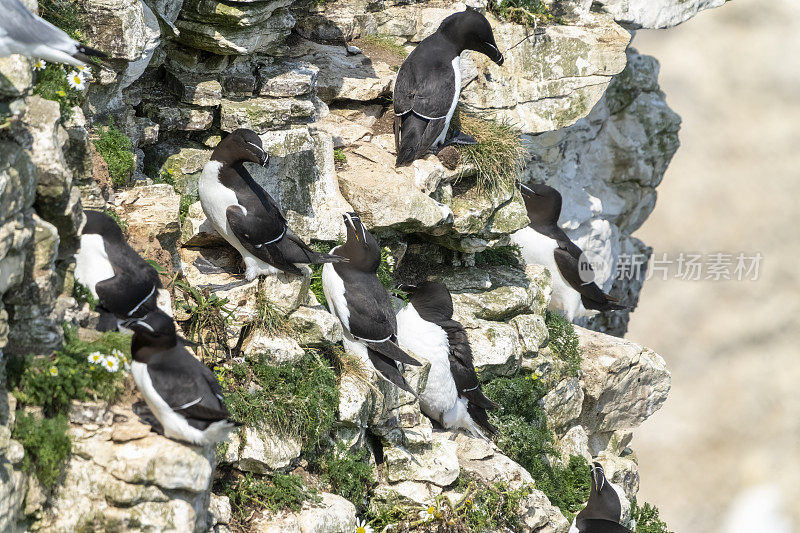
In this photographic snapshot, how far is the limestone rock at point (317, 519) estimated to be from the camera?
19.1 feet

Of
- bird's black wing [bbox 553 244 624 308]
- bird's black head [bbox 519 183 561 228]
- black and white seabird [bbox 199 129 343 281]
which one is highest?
bird's black head [bbox 519 183 561 228]

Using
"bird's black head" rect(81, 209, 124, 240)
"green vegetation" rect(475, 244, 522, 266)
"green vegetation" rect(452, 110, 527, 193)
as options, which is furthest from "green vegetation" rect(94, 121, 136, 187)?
"green vegetation" rect(475, 244, 522, 266)

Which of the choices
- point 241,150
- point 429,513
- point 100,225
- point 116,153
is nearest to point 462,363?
point 429,513

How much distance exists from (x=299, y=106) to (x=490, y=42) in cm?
219

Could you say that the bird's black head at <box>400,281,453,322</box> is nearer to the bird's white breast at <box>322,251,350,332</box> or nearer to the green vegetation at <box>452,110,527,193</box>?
the bird's white breast at <box>322,251,350,332</box>

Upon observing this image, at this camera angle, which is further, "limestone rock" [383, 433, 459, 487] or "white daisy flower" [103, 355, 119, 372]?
"limestone rock" [383, 433, 459, 487]

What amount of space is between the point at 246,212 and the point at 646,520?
5.74m

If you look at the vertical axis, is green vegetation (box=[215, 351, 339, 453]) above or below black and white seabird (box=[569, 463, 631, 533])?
below

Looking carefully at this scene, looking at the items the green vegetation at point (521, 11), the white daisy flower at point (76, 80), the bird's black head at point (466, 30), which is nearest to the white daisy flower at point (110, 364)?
the white daisy flower at point (76, 80)

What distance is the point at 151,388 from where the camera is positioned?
486cm

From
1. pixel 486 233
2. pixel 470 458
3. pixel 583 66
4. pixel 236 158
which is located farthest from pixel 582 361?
pixel 236 158

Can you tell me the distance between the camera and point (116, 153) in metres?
6.93

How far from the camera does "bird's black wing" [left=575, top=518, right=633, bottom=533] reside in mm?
7828

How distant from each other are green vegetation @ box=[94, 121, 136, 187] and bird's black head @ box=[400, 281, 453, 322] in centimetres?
271
